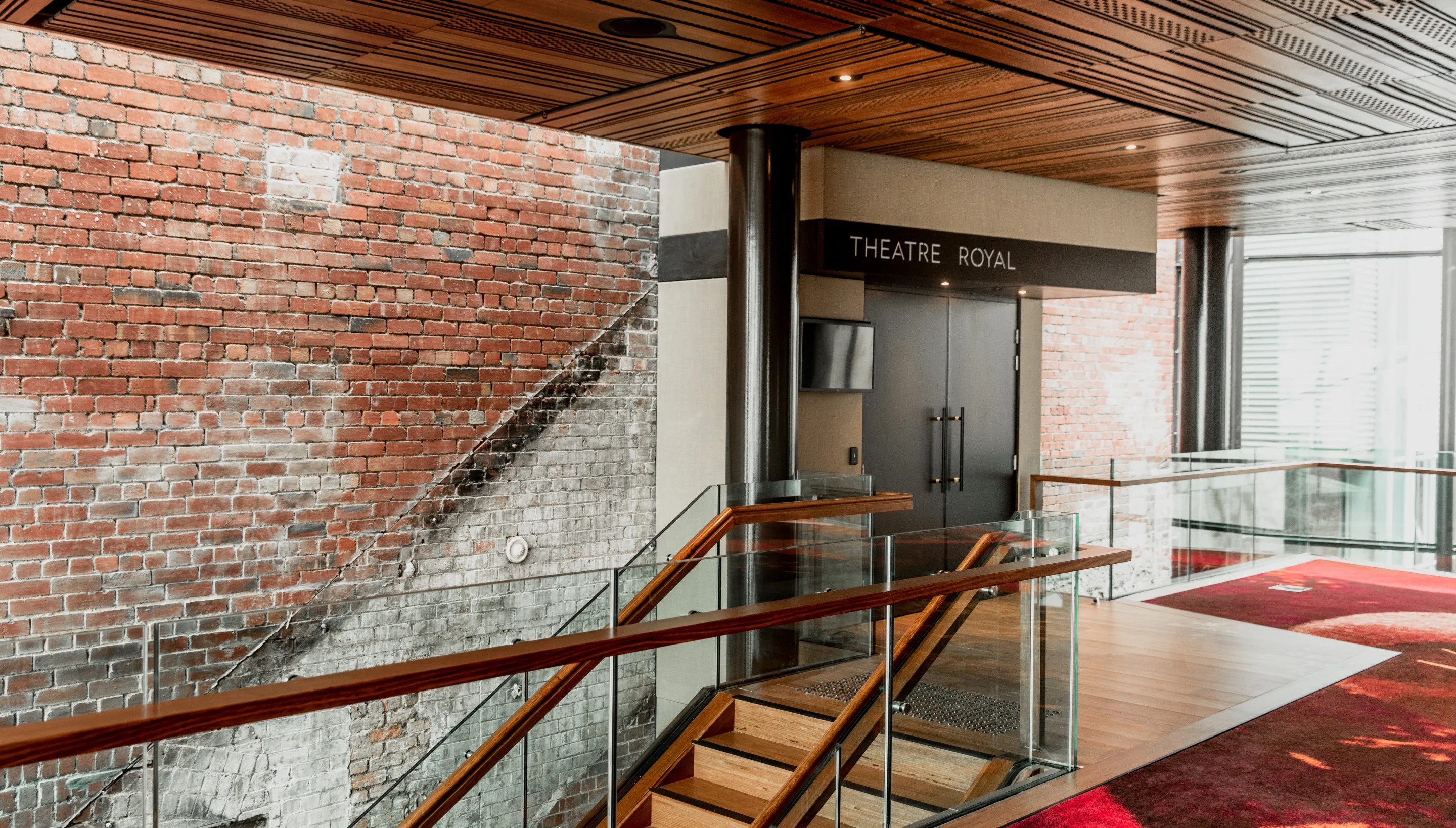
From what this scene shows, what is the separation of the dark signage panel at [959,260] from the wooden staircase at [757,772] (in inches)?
113

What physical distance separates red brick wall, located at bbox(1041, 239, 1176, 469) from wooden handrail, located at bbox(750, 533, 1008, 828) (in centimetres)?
564

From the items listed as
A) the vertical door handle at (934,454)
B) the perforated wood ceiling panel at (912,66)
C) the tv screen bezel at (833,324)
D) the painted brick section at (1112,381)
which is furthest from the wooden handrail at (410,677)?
the painted brick section at (1112,381)

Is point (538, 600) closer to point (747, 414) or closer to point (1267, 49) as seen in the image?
point (747, 414)

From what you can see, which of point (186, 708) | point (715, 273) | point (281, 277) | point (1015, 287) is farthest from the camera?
point (1015, 287)

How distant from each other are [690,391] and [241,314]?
2486mm

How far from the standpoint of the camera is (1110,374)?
10484 millimetres

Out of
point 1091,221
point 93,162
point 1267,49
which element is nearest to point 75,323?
point 93,162

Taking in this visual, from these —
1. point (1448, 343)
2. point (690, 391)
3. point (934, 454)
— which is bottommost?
point (934, 454)

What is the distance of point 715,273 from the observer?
6.57 m

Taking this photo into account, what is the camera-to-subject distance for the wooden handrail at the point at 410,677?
6.76ft

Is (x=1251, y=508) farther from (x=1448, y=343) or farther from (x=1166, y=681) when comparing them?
(x=1448, y=343)

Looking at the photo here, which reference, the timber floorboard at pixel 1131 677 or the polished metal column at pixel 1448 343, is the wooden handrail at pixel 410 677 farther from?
the polished metal column at pixel 1448 343

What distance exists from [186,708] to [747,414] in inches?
148

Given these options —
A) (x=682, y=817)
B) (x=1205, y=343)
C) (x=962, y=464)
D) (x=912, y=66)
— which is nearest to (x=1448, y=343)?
(x=1205, y=343)
